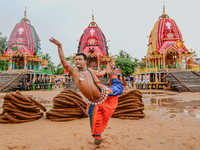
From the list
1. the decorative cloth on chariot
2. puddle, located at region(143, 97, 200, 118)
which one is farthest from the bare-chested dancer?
puddle, located at region(143, 97, 200, 118)

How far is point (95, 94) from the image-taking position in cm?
255

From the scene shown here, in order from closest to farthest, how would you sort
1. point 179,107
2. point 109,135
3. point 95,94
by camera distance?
point 95,94
point 109,135
point 179,107

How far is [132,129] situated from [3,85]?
17.5 meters

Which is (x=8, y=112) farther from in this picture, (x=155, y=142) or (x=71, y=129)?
(x=155, y=142)

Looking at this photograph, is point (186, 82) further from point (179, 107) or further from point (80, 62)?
point (80, 62)

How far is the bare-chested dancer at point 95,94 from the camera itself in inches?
99.6

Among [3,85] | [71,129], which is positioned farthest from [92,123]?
[3,85]

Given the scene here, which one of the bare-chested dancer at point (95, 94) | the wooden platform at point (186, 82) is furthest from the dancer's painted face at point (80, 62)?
the wooden platform at point (186, 82)

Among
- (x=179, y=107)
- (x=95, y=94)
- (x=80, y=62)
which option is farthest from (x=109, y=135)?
(x=179, y=107)

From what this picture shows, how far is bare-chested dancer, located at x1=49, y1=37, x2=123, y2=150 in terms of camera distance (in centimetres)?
253

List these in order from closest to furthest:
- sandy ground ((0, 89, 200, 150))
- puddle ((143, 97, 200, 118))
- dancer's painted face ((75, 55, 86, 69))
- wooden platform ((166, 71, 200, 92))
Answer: sandy ground ((0, 89, 200, 150))
dancer's painted face ((75, 55, 86, 69))
puddle ((143, 97, 200, 118))
wooden platform ((166, 71, 200, 92))

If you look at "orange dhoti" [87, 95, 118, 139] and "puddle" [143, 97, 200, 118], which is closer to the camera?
"orange dhoti" [87, 95, 118, 139]

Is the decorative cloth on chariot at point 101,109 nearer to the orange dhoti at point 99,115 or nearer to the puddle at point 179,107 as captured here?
the orange dhoti at point 99,115

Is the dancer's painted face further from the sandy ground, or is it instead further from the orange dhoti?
the sandy ground
